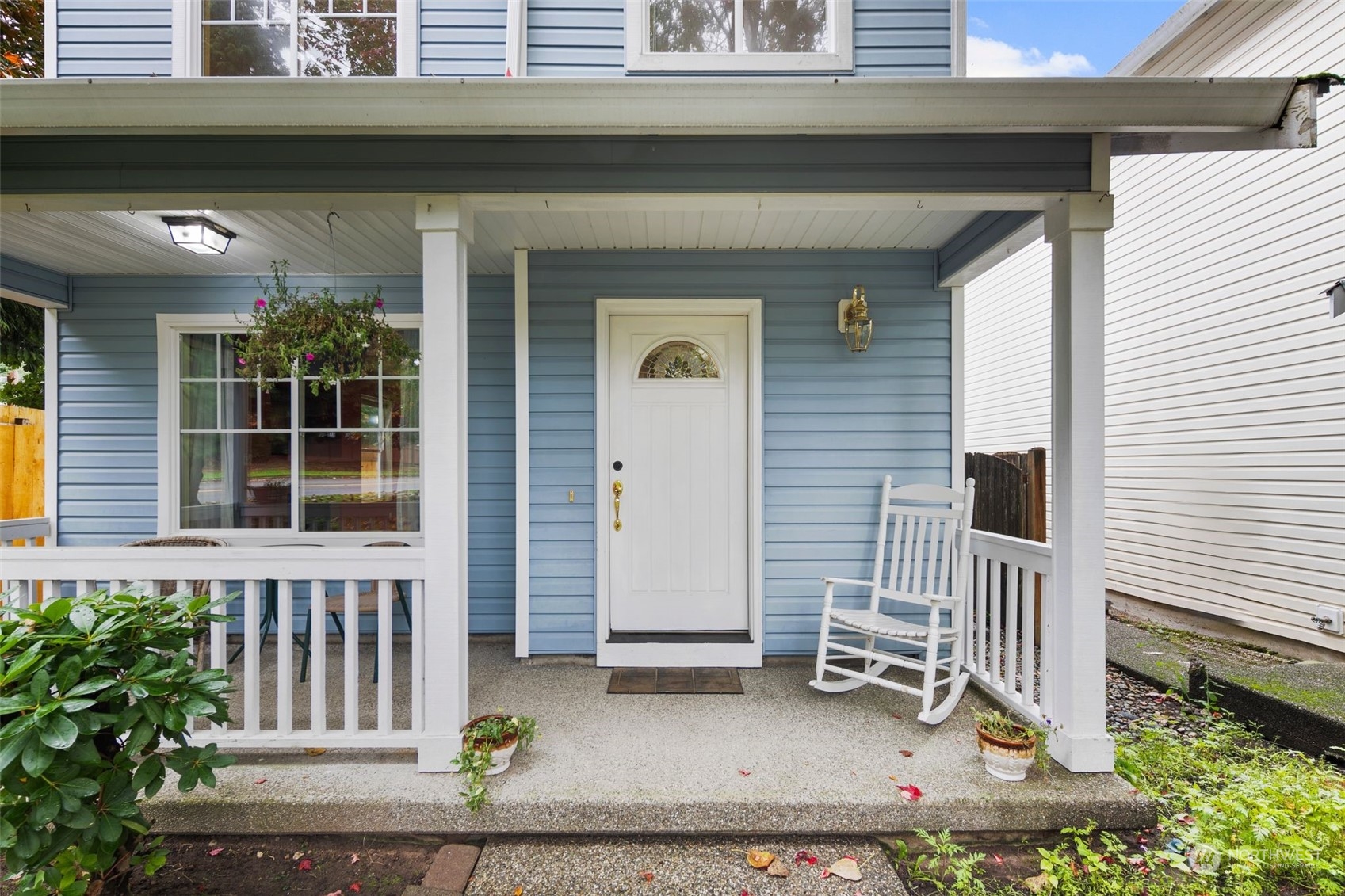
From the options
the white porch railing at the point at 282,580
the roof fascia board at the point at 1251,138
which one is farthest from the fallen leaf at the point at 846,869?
the roof fascia board at the point at 1251,138

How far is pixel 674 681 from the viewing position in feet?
10.4

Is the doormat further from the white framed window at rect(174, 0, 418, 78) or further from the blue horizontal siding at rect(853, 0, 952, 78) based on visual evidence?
the white framed window at rect(174, 0, 418, 78)

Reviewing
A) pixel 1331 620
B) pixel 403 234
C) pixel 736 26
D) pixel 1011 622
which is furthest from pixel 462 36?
pixel 1331 620

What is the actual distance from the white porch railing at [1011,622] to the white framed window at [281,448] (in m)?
3.19

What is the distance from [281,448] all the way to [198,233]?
4.75ft

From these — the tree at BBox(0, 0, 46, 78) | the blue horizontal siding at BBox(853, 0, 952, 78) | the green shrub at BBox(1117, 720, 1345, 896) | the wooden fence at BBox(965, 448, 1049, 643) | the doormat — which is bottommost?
the green shrub at BBox(1117, 720, 1345, 896)

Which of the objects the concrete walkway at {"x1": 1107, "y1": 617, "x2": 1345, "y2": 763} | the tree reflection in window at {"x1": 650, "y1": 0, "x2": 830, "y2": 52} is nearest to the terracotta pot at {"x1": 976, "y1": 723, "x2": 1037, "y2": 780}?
the concrete walkway at {"x1": 1107, "y1": 617, "x2": 1345, "y2": 763}

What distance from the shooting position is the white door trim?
11.1 feet

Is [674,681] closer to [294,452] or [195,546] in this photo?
[195,546]

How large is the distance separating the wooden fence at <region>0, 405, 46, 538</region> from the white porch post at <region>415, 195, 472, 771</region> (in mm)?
3799

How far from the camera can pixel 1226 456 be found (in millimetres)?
4180

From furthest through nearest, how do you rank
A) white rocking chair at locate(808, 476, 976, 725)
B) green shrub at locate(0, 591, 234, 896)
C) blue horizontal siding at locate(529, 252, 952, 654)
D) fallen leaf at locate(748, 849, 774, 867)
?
blue horizontal siding at locate(529, 252, 952, 654) → white rocking chair at locate(808, 476, 976, 725) → fallen leaf at locate(748, 849, 774, 867) → green shrub at locate(0, 591, 234, 896)

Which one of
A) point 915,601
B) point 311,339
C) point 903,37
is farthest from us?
point 903,37

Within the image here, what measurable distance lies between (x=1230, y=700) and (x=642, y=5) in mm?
4534
